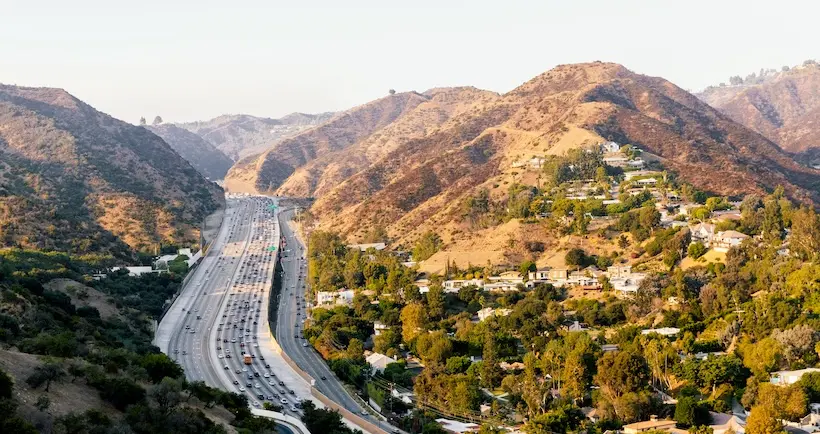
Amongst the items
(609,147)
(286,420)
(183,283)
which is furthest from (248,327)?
(609,147)

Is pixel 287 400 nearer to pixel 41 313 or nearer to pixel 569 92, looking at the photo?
pixel 41 313

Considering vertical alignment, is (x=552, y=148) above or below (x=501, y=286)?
above

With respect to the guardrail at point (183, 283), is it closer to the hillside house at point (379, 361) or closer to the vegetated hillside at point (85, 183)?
the vegetated hillside at point (85, 183)

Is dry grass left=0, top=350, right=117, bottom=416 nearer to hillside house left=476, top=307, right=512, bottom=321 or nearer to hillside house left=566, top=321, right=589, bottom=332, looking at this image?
hillside house left=566, top=321, right=589, bottom=332

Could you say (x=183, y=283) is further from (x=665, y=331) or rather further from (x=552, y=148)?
(x=552, y=148)

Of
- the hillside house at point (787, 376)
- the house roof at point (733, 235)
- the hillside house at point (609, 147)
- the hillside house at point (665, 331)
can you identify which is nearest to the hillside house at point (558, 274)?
the house roof at point (733, 235)

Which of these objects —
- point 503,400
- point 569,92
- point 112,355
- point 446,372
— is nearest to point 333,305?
point 446,372
